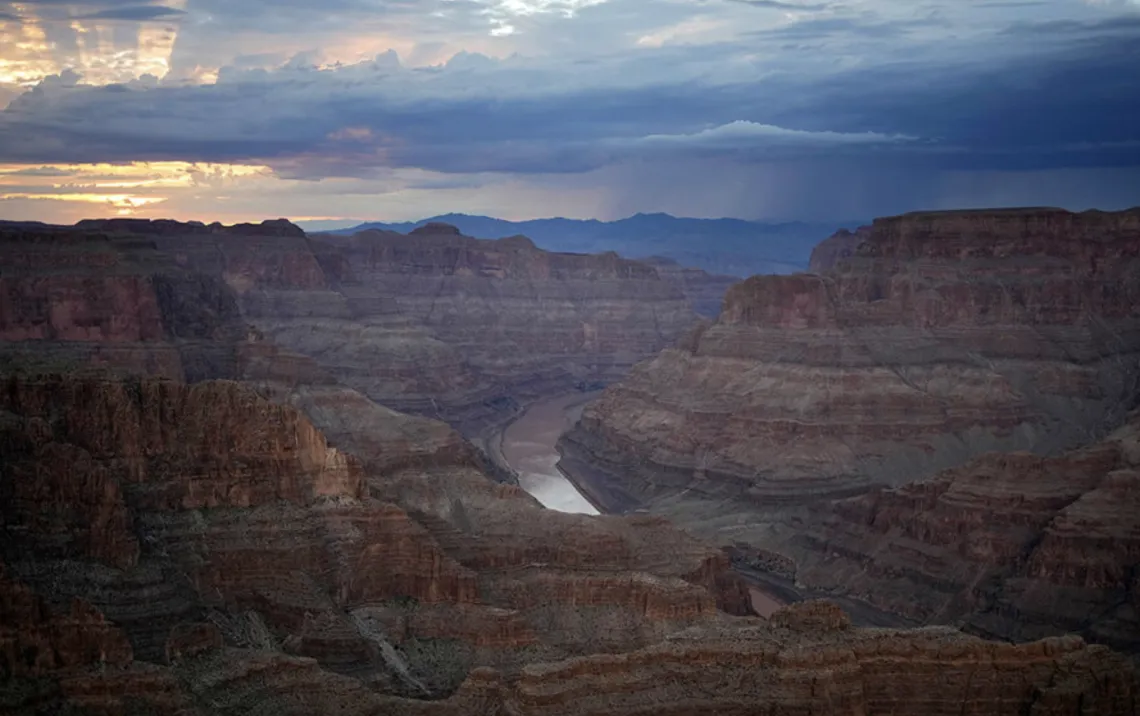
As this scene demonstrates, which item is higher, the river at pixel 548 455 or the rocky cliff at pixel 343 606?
the rocky cliff at pixel 343 606

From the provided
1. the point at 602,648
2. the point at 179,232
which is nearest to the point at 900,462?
the point at 602,648

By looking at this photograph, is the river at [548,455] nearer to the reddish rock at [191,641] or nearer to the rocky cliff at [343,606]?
the rocky cliff at [343,606]

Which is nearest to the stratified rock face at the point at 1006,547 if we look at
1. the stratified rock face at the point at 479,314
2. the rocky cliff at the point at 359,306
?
the rocky cliff at the point at 359,306

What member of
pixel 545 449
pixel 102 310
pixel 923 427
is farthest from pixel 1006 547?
pixel 545 449

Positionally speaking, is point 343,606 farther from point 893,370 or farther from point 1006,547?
point 893,370

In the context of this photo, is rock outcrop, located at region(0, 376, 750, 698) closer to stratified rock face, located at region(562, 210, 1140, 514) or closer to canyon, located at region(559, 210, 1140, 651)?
canyon, located at region(559, 210, 1140, 651)

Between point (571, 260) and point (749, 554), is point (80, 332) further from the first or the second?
point (571, 260)

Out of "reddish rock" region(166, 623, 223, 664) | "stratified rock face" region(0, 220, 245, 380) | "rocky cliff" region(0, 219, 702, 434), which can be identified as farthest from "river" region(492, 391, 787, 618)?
"reddish rock" region(166, 623, 223, 664)
